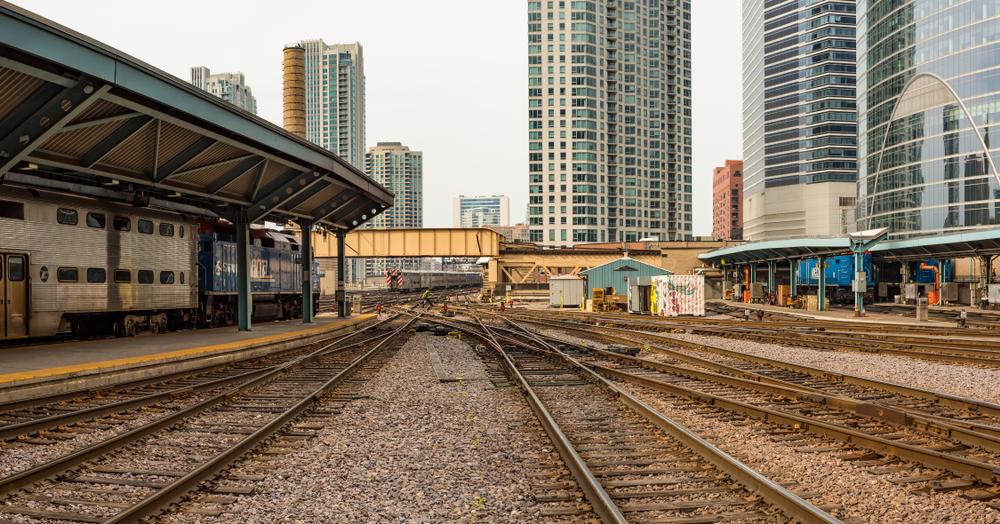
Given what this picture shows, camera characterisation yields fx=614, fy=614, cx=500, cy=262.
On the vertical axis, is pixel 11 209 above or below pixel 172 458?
above

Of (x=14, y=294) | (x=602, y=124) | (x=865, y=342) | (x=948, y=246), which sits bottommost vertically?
(x=865, y=342)

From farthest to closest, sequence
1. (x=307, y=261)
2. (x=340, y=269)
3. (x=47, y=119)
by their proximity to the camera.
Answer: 1. (x=340, y=269)
2. (x=307, y=261)
3. (x=47, y=119)

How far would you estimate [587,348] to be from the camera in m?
18.4

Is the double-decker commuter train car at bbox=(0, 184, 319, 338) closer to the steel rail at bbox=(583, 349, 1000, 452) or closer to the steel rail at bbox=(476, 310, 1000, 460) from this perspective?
the steel rail at bbox=(476, 310, 1000, 460)

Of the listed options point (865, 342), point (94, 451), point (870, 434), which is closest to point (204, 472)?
point (94, 451)

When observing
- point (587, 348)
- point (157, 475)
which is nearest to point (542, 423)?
point (157, 475)

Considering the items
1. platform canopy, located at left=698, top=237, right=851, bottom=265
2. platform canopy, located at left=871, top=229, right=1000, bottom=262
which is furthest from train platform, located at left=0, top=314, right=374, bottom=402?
platform canopy, located at left=871, top=229, right=1000, bottom=262

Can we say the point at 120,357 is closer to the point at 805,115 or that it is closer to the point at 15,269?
the point at 15,269

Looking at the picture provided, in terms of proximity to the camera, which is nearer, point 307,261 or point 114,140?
point 114,140

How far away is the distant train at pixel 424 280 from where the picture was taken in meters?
64.2

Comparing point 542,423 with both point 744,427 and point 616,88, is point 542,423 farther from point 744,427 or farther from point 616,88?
point 616,88

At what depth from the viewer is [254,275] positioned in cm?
2552

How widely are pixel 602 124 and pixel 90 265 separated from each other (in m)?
128

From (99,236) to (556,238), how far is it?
11874 cm
